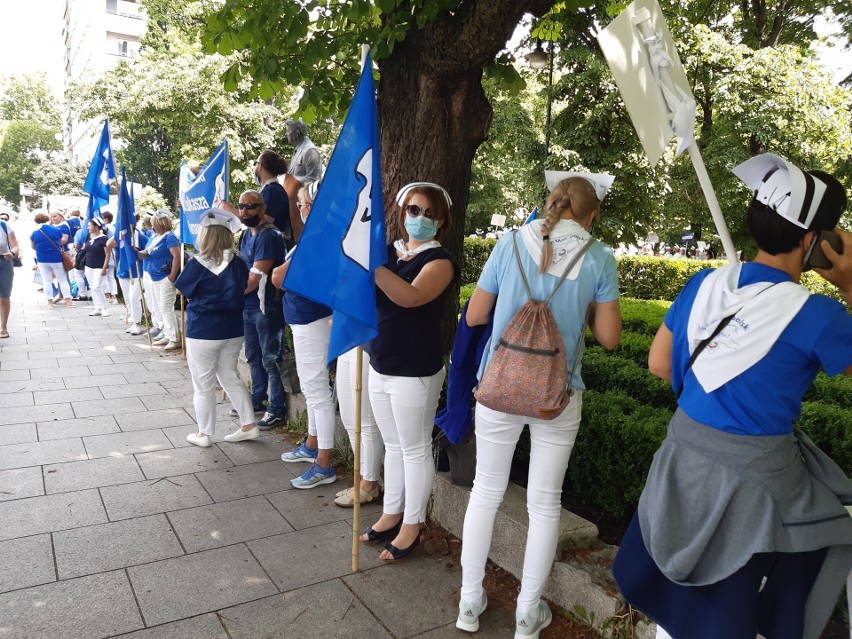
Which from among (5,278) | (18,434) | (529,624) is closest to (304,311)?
(529,624)

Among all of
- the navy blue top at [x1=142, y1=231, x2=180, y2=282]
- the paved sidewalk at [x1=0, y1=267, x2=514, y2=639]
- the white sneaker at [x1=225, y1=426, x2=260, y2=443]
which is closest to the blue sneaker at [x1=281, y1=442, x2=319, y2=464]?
the paved sidewalk at [x1=0, y1=267, x2=514, y2=639]

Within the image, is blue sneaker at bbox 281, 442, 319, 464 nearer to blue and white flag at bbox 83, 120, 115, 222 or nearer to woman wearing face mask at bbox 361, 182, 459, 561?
woman wearing face mask at bbox 361, 182, 459, 561

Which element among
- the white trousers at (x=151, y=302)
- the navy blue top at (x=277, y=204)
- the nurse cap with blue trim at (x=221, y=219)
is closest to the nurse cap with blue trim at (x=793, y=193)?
the nurse cap with blue trim at (x=221, y=219)

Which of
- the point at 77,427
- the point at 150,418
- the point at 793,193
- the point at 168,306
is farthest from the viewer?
the point at 168,306

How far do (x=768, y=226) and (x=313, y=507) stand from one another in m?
3.35

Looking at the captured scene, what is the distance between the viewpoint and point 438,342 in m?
3.50

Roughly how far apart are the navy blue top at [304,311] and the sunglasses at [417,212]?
1541 millimetres

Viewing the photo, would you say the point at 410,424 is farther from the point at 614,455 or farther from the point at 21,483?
the point at 21,483

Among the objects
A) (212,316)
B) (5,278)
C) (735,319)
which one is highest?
(735,319)

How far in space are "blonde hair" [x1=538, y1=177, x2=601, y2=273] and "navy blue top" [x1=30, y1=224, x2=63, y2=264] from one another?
13.6 metres

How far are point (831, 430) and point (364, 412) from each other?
2.74 meters

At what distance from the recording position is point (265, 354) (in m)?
5.96

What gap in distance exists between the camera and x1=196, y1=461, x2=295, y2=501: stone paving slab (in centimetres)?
454

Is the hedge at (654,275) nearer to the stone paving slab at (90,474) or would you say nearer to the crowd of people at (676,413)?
the stone paving slab at (90,474)
